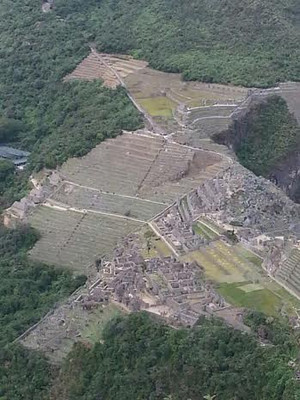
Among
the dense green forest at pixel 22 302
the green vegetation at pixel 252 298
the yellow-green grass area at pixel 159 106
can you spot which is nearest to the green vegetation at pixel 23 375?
the dense green forest at pixel 22 302

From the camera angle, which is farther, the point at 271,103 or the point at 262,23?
the point at 262,23

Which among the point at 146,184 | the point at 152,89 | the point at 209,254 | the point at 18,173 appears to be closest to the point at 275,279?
the point at 209,254

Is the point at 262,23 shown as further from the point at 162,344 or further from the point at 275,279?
the point at 162,344

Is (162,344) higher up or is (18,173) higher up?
(162,344)

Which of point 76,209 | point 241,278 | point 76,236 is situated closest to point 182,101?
point 76,209

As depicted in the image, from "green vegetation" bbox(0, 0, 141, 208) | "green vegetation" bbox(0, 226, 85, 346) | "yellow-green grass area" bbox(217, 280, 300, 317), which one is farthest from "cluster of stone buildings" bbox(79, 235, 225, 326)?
"green vegetation" bbox(0, 0, 141, 208)

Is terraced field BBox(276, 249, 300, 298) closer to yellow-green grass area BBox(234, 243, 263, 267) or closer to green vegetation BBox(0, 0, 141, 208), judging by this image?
yellow-green grass area BBox(234, 243, 263, 267)

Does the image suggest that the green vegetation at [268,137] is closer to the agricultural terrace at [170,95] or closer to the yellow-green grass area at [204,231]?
the agricultural terrace at [170,95]
